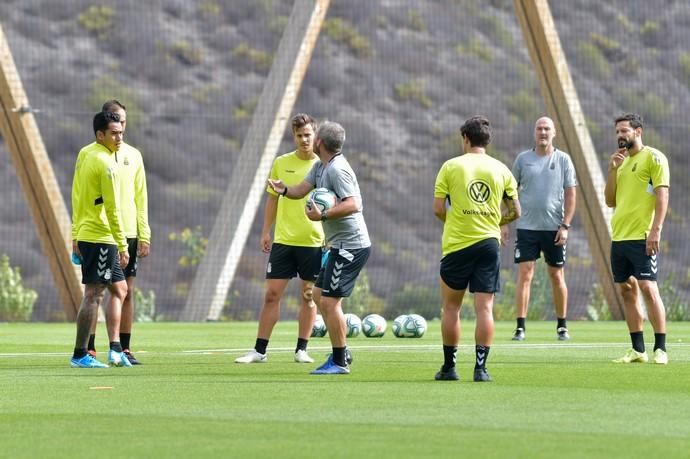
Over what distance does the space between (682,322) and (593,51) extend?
36006 mm

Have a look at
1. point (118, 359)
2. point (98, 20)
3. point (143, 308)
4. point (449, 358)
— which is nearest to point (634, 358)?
point (449, 358)

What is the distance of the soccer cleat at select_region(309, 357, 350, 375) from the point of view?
1094 centimetres

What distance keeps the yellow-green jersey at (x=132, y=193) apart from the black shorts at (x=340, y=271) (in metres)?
1.94

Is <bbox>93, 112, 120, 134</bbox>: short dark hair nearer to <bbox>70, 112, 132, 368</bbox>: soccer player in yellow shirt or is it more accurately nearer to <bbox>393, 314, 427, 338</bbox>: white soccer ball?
<bbox>70, 112, 132, 368</bbox>: soccer player in yellow shirt

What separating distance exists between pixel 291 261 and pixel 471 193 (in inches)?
94.0

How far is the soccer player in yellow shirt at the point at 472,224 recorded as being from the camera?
1048 centimetres

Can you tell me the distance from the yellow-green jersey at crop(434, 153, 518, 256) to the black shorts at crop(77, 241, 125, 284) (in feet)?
9.27

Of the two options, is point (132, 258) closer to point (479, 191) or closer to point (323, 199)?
point (323, 199)

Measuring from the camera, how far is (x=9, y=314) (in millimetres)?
21484

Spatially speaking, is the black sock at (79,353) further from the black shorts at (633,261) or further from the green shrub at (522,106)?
the green shrub at (522,106)

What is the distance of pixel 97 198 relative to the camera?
1209cm

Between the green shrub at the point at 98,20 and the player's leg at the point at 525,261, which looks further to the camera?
the green shrub at the point at 98,20

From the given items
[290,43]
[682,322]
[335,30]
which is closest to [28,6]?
[335,30]

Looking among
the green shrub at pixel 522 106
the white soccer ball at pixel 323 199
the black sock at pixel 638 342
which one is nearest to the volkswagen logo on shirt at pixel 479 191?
the white soccer ball at pixel 323 199
